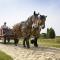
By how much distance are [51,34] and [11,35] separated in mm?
42772

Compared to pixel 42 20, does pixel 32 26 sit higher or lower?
lower

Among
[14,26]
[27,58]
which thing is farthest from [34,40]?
[27,58]

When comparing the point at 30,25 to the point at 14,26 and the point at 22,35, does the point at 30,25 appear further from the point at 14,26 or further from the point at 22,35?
the point at 14,26

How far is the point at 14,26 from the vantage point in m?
18.0

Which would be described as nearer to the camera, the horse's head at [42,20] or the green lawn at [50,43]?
the horse's head at [42,20]

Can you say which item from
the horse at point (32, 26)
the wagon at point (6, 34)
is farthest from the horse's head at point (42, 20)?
the wagon at point (6, 34)

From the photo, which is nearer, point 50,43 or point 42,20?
point 42,20

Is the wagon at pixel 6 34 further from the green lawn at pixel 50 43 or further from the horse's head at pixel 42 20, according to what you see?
the horse's head at pixel 42 20

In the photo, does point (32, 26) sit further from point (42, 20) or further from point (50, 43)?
point (50, 43)

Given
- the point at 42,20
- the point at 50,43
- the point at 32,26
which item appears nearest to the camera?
the point at 42,20

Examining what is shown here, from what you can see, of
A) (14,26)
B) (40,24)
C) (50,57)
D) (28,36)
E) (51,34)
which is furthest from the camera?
(51,34)

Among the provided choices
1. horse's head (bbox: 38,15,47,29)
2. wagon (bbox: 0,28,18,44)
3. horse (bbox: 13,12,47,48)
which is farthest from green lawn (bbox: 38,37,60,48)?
horse's head (bbox: 38,15,47,29)

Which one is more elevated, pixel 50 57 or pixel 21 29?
pixel 21 29

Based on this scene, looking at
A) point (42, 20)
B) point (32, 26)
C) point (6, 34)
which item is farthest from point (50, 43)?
point (42, 20)
